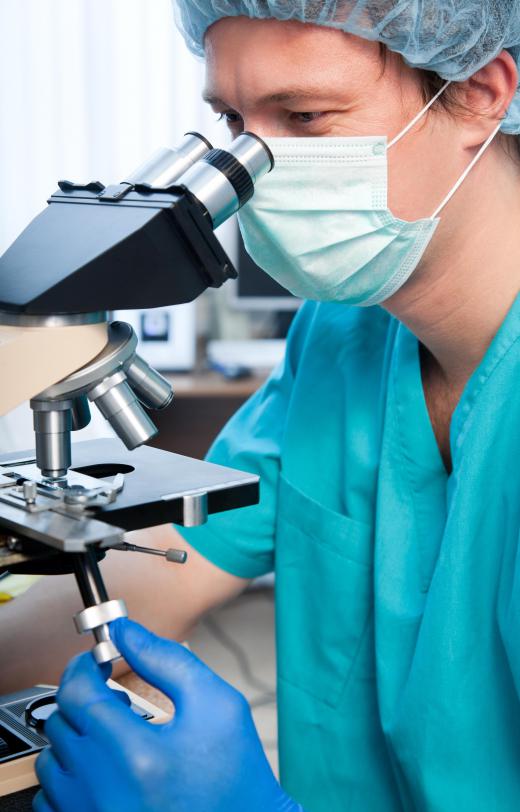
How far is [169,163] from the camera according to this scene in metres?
0.84

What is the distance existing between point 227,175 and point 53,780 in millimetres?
507

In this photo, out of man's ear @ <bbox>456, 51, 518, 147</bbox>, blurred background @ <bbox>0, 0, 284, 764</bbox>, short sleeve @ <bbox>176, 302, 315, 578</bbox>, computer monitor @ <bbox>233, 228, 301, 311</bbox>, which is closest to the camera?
man's ear @ <bbox>456, 51, 518, 147</bbox>

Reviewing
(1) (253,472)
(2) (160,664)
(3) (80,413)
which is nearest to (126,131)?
(1) (253,472)

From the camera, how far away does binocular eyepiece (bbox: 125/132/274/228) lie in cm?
77

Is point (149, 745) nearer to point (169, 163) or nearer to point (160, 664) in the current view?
point (160, 664)

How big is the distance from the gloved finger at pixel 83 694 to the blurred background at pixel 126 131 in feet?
6.00

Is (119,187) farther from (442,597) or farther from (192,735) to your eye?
(442,597)

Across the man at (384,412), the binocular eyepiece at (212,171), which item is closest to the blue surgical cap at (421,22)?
the man at (384,412)

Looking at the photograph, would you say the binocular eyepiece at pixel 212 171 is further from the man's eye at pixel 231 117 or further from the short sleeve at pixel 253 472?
the short sleeve at pixel 253 472

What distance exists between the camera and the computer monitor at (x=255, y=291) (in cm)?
286

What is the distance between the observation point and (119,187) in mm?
782

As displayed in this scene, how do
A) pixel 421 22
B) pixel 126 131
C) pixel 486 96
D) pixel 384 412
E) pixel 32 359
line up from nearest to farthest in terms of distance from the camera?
pixel 32 359 → pixel 421 22 → pixel 486 96 → pixel 384 412 → pixel 126 131

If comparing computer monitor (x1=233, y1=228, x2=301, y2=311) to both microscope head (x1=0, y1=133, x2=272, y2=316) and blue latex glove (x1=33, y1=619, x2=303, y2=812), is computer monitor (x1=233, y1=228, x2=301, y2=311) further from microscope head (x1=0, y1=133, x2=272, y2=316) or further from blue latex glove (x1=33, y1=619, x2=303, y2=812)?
blue latex glove (x1=33, y1=619, x2=303, y2=812)

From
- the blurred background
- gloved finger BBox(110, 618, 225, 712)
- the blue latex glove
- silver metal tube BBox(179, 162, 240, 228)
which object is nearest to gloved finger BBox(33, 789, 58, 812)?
the blue latex glove
